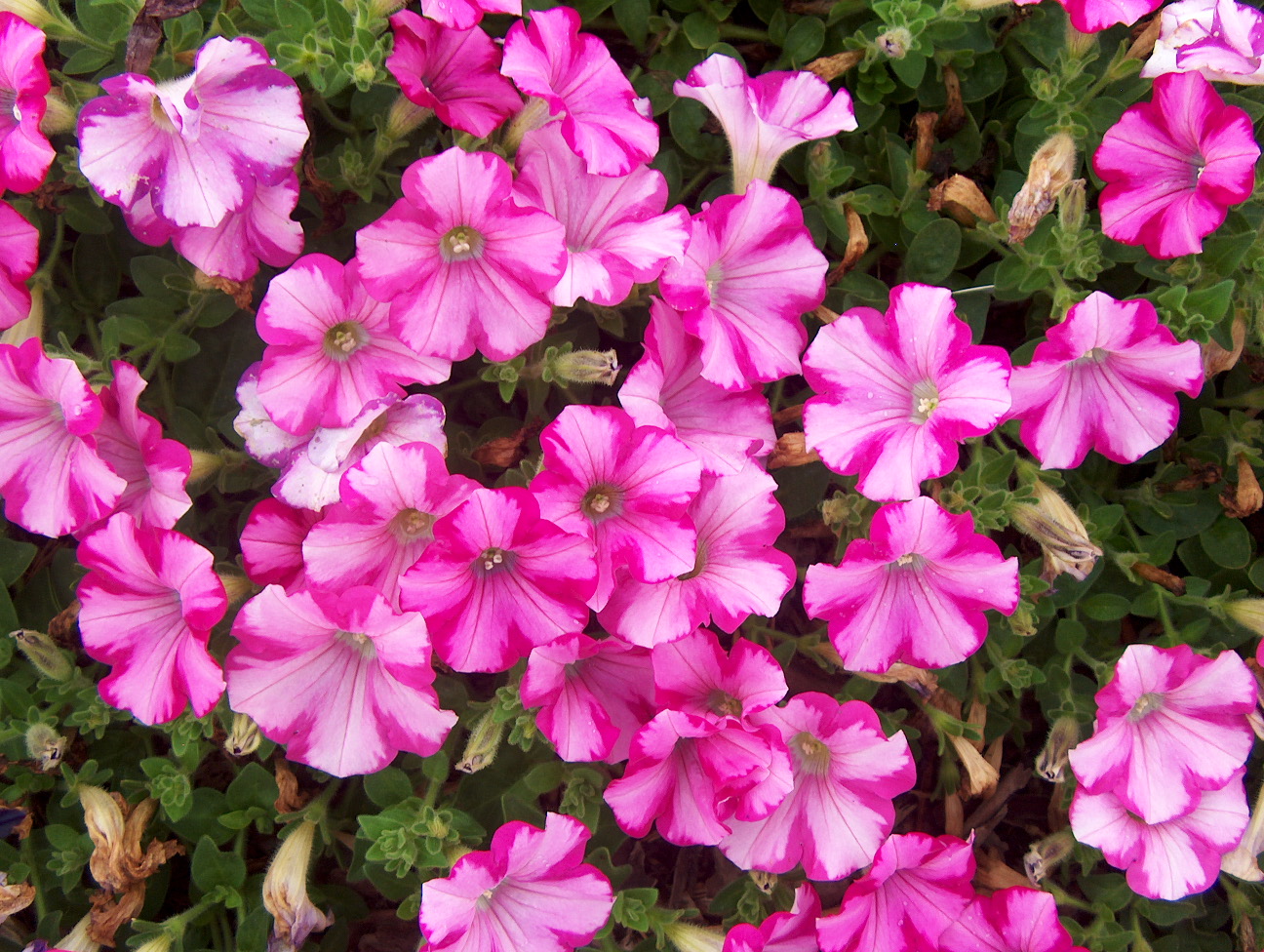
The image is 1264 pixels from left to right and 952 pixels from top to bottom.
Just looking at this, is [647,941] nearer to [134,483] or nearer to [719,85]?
[134,483]

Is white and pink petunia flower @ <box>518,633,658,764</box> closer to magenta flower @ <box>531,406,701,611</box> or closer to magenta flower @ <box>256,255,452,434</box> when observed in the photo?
magenta flower @ <box>531,406,701,611</box>

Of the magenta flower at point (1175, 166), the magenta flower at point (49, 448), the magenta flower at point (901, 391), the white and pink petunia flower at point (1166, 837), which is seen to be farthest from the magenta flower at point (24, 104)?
the white and pink petunia flower at point (1166, 837)

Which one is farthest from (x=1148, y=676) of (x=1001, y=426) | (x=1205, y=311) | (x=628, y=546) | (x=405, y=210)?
(x=405, y=210)

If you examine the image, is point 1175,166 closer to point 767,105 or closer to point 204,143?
point 767,105

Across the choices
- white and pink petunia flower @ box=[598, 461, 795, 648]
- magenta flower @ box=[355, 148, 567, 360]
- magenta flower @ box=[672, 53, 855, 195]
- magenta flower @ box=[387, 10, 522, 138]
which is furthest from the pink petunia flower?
magenta flower @ box=[387, 10, 522, 138]

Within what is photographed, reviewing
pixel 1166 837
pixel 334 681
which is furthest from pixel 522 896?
pixel 1166 837

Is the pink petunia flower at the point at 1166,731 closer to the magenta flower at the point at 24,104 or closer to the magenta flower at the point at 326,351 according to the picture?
the magenta flower at the point at 326,351
